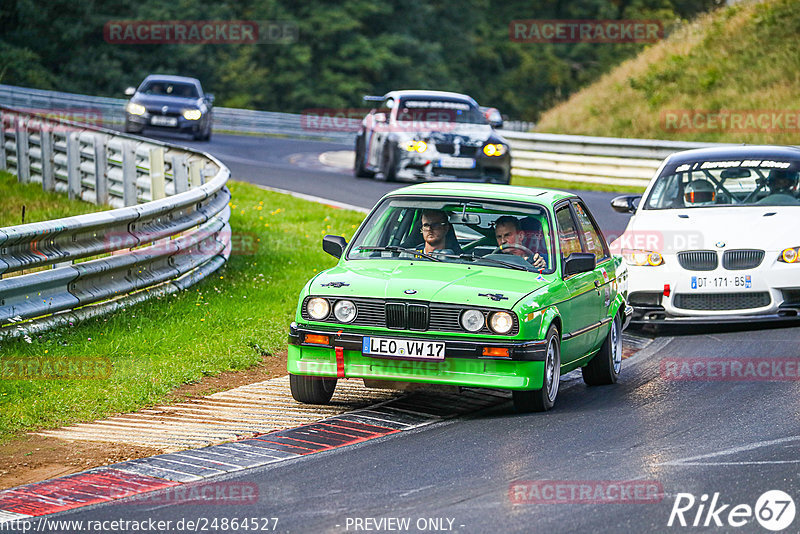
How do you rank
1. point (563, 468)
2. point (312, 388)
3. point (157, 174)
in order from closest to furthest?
point (563, 468), point (312, 388), point (157, 174)

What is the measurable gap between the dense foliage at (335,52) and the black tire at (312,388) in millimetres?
36096

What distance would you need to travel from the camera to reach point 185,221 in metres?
12.4

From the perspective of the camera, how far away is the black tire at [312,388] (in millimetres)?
8508

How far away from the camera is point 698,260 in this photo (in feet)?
39.6

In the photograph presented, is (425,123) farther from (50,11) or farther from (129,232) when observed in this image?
(50,11)

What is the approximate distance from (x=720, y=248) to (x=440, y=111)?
11.4 meters

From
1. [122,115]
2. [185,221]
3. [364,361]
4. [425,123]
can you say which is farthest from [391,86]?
[364,361]

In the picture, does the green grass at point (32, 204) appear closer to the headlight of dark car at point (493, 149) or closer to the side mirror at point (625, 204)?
the side mirror at point (625, 204)

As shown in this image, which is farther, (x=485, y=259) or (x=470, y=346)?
(x=485, y=259)

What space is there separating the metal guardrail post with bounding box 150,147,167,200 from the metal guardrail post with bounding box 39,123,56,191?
9.58 feet

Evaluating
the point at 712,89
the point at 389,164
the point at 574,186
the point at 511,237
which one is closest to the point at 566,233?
the point at 511,237
